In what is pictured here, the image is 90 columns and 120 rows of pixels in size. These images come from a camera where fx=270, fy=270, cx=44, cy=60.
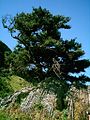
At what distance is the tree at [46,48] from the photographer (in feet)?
85.3

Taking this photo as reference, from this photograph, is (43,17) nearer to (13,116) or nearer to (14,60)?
(14,60)

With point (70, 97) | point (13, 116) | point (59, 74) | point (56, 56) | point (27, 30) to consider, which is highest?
point (27, 30)

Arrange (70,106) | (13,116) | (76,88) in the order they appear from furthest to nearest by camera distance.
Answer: (76,88), (70,106), (13,116)

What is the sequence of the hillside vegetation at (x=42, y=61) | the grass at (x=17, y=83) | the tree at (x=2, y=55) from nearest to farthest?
the hillside vegetation at (x=42, y=61)
the grass at (x=17, y=83)
the tree at (x=2, y=55)

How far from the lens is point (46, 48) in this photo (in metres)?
25.7

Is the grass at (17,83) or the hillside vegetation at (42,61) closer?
the hillside vegetation at (42,61)

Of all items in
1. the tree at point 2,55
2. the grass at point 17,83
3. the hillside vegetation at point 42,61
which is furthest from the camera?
the tree at point 2,55

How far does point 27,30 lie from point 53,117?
9718 millimetres

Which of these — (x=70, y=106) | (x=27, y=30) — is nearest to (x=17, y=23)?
(x=27, y=30)

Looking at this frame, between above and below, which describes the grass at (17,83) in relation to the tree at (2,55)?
below

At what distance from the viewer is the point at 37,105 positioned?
2178 cm

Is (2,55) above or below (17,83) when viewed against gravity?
above

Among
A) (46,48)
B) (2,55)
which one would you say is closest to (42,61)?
(46,48)

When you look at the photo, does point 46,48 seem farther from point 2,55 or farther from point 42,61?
point 2,55
